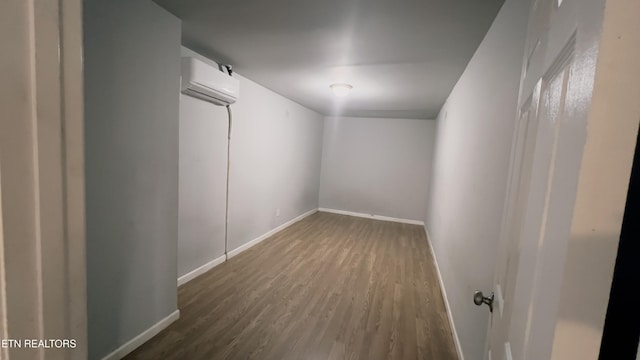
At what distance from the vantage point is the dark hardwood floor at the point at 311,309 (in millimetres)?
1889

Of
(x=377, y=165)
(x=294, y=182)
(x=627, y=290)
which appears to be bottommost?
(x=294, y=182)

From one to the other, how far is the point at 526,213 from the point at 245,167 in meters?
3.25

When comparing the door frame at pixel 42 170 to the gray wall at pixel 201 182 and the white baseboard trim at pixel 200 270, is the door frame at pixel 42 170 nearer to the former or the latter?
the gray wall at pixel 201 182

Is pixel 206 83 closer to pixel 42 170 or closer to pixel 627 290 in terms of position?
pixel 42 170

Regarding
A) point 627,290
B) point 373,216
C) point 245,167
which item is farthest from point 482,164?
point 373,216

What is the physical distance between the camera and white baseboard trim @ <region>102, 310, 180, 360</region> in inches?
66.4

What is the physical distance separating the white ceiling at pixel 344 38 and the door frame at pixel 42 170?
1.46 metres

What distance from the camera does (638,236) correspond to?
1.10ft

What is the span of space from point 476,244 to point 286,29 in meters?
1.94

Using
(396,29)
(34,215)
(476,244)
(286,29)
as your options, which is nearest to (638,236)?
(34,215)

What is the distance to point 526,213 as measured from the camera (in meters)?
0.64

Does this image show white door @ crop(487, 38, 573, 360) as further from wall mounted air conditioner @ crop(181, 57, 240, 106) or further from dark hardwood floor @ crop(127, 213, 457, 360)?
wall mounted air conditioner @ crop(181, 57, 240, 106)

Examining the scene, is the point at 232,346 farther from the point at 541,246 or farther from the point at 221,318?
the point at 541,246

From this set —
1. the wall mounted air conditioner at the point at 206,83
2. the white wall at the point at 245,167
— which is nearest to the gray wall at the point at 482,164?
the wall mounted air conditioner at the point at 206,83
